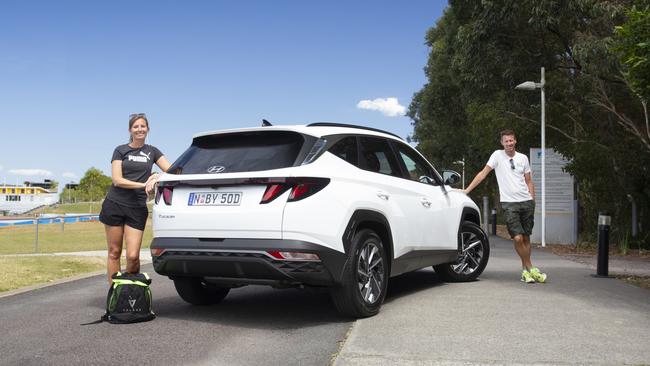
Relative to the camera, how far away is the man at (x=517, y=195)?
7887mm

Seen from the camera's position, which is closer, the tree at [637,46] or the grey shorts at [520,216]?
the tree at [637,46]

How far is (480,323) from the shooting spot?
527 centimetres

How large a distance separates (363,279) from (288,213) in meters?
1.08

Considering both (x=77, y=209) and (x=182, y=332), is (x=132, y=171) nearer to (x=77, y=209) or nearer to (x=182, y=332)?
(x=182, y=332)

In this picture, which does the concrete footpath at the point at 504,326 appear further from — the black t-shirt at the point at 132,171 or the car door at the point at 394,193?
the black t-shirt at the point at 132,171

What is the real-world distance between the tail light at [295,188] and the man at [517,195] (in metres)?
3.44

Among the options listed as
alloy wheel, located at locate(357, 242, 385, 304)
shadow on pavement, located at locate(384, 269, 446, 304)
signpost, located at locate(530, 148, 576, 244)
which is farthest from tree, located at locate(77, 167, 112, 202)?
alloy wheel, located at locate(357, 242, 385, 304)

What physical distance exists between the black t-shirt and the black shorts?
5cm

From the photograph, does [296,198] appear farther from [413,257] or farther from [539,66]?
[539,66]

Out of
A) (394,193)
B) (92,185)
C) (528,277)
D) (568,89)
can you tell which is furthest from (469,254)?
(92,185)

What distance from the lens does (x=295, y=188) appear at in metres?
4.98

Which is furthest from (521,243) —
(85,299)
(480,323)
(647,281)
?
(85,299)

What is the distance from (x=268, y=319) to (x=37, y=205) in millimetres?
144606

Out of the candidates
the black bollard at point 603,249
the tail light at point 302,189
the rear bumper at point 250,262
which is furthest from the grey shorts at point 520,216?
the tail light at point 302,189
